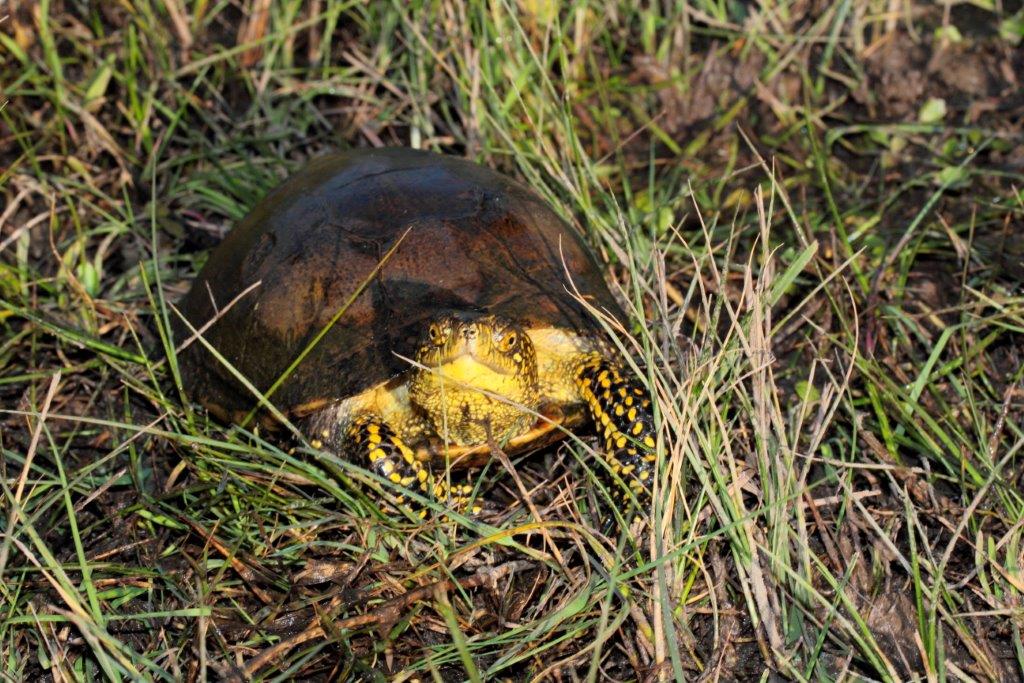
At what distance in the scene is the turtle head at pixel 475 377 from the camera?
8.88 ft

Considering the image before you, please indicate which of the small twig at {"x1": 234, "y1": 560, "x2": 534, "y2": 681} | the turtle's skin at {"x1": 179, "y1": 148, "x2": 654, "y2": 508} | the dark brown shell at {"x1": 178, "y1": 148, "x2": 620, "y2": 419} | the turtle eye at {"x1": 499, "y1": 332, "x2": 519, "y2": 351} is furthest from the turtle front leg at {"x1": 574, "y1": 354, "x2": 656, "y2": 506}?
the small twig at {"x1": 234, "y1": 560, "x2": 534, "y2": 681}

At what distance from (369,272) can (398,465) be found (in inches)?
22.7

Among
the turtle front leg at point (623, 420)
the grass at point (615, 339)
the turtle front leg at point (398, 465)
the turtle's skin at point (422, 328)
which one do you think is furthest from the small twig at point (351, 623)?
the turtle front leg at point (623, 420)

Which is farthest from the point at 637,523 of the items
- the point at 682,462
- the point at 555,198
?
the point at 555,198

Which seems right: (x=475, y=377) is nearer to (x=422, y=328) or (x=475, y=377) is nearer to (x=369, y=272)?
(x=422, y=328)

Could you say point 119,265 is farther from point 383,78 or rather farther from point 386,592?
point 386,592

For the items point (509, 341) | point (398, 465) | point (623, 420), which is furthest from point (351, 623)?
point (623, 420)

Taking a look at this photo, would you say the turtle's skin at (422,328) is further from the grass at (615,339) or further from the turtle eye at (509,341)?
the grass at (615,339)

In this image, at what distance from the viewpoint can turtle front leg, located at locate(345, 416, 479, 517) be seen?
286 cm

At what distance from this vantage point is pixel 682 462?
2660 millimetres

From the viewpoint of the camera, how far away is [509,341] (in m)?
2.80

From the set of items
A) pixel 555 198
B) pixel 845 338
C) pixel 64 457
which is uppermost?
pixel 555 198

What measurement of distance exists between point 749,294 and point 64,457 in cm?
209

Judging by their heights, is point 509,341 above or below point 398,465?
above
